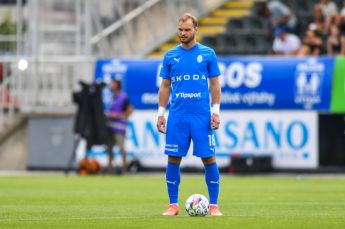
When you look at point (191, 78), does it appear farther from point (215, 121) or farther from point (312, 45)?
point (312, 45)

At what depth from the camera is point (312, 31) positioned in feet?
98.7

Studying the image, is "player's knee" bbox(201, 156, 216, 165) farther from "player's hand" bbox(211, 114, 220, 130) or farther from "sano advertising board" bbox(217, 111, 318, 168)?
"sano advertising board" bbox(217, 111, 318, 168)

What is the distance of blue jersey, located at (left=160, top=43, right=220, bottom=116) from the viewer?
13758 millimetres

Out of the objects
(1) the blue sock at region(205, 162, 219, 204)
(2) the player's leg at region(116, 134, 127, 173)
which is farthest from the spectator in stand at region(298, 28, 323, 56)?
(1) the blue sock at region(205, 162, 219, 204)

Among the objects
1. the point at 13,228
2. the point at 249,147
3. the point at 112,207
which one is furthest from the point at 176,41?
the point at 13,228

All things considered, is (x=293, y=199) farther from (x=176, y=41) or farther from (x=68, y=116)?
(x=176, y=41)

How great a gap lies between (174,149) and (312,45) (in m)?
16.9

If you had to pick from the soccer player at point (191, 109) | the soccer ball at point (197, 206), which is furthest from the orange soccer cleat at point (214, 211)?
the soccer ball at point (197, 206)

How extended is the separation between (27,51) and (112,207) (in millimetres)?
17184

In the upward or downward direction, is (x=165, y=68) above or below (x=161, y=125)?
above

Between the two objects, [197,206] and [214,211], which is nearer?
[197,206]

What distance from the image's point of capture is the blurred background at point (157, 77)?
28016mm

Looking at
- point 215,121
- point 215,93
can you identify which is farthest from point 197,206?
point 215,93

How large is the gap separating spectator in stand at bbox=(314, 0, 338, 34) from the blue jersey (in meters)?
16.8
